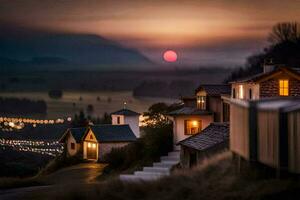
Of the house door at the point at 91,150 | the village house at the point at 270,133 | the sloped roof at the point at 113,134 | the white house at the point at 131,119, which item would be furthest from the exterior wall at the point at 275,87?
the white house at the point at 131,119

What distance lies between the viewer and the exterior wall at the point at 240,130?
19266 mm

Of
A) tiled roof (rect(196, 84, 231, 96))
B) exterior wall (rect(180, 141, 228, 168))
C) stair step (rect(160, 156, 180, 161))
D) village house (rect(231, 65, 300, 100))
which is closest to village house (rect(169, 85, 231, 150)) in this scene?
tiled roof (rect(196, 84, 231, 96))

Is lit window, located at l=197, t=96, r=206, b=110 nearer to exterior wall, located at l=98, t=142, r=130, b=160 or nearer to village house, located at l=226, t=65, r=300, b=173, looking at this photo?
exterior wall, located at l=98, t=142, r=130, b=160

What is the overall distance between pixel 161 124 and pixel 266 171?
3367 cm

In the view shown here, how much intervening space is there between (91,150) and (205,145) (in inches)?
1169

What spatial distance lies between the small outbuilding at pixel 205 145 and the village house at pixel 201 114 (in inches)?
446

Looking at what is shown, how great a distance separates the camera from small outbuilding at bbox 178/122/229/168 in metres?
32.2

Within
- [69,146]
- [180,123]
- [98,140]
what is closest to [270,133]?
[180,123]

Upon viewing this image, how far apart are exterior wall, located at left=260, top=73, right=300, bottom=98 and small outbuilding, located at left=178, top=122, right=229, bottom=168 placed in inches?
265

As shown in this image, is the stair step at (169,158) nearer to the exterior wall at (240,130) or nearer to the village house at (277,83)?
the village house at (277,83)

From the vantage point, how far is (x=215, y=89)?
52156 millimetres

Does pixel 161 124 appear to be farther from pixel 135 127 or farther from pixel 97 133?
pixel 135 127

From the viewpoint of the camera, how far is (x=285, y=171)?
16953 millimetres

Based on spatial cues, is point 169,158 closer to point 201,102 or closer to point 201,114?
point 201,114
